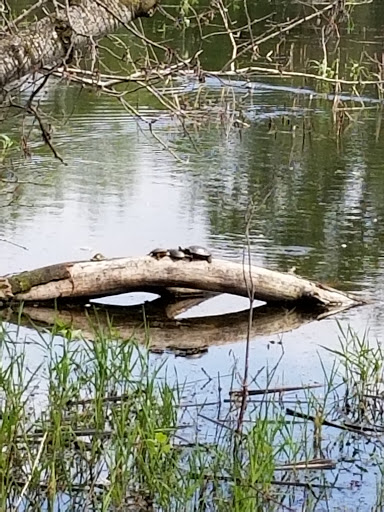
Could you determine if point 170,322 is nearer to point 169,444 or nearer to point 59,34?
point 169,444

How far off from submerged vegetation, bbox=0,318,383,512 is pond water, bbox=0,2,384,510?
32 centimetres

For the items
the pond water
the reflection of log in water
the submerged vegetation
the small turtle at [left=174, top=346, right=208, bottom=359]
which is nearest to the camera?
the submerged vegetation

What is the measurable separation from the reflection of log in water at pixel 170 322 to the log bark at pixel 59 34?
2.59 m

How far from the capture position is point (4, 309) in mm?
6340

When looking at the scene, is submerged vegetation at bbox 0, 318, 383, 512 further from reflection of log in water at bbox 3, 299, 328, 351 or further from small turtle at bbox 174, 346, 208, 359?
reflection of log in water at bbox 3, 299, 328, 351

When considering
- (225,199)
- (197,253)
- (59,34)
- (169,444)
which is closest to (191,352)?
(197,253)

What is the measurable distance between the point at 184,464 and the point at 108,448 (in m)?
0.32

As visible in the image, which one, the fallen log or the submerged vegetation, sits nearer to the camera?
the submerged vegetation

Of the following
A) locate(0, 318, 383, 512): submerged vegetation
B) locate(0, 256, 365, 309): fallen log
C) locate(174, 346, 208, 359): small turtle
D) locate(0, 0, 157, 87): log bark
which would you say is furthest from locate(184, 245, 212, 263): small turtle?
locate(0, 0, 157, 87): log bark

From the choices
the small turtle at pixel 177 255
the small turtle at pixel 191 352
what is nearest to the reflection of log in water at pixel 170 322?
the small turtle at pixel 191 352

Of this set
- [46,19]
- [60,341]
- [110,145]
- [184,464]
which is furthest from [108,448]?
[110,145]

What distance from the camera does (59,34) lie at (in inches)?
142

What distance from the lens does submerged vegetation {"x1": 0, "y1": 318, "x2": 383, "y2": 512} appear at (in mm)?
3818

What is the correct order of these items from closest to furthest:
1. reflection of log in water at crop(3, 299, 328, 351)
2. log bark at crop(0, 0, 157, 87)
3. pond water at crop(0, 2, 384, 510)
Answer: log bark at crop(0, 0, 157, 87) < reflection of log in water at crop(3, 299, 328, 351) < pond water at crop(0, 2, 384, 510)
